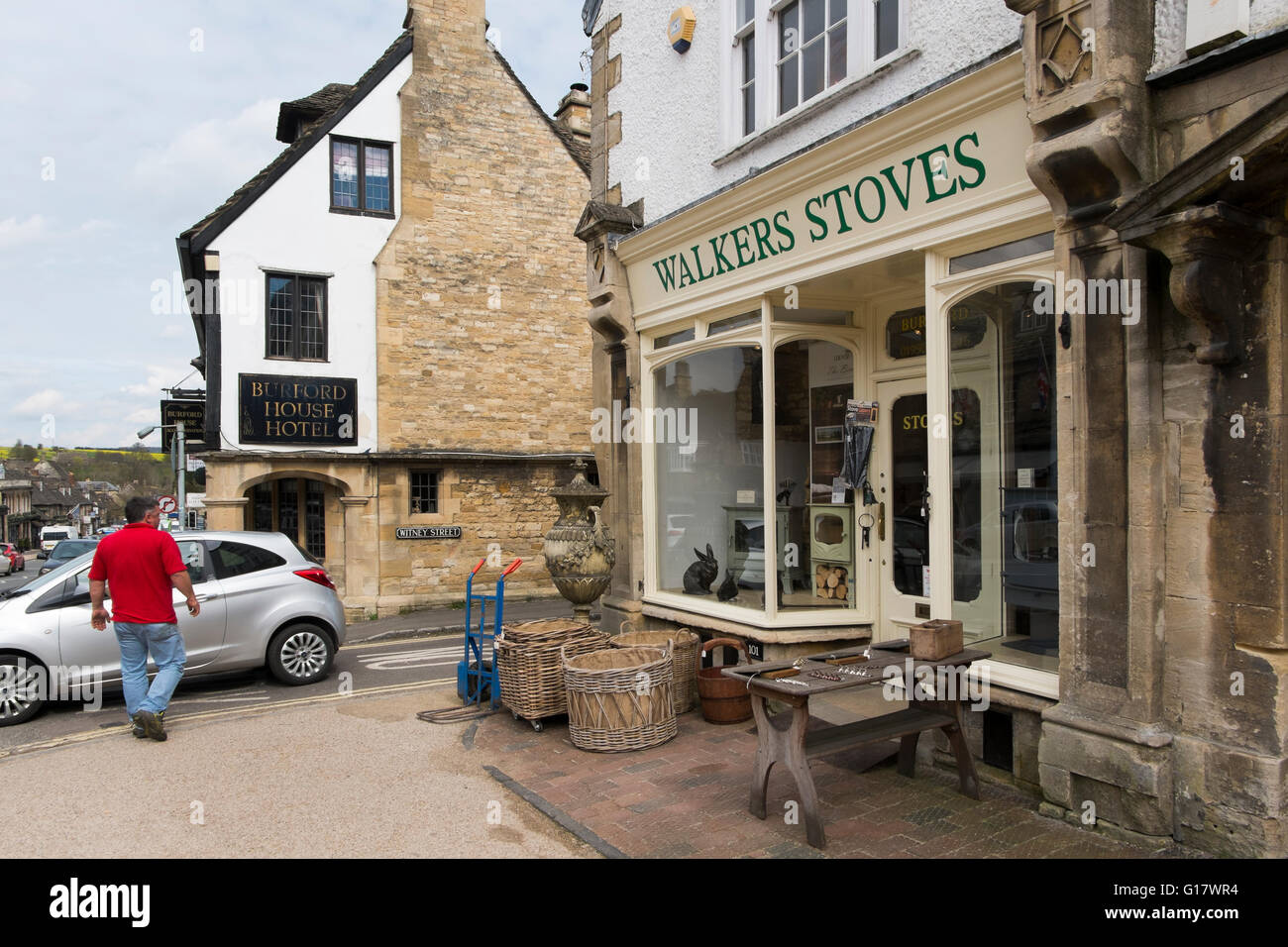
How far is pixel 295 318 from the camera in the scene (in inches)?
608

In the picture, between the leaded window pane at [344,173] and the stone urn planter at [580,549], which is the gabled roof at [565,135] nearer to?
the leaded window pane at [344,173]

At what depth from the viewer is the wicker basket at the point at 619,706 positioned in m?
6.01

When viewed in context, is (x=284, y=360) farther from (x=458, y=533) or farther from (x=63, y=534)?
(x=63, y=534)

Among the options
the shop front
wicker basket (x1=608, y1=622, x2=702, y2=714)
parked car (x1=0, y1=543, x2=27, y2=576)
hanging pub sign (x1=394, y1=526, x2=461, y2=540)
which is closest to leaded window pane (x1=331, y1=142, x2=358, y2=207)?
hanging pub sign (x1=394, y1=526, x2=461, y2=540)

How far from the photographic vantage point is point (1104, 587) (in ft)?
14.6

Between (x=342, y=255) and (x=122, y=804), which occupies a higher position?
(x=342, y=255)

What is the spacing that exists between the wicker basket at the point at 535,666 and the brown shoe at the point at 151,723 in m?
2.63

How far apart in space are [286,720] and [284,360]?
944cm

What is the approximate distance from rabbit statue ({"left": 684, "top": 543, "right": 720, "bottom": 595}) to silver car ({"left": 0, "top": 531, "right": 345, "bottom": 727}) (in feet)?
12.6

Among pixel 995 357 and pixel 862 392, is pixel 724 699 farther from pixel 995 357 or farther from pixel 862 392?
pixel 995 357

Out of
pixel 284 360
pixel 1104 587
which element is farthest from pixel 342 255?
pixel 1104 587

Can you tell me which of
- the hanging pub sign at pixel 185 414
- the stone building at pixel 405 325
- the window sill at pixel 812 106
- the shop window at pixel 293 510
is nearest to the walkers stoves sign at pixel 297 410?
the stone building at pixel 405 325

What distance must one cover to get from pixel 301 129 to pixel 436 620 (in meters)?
10.2

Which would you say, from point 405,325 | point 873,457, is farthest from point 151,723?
point 405,325
